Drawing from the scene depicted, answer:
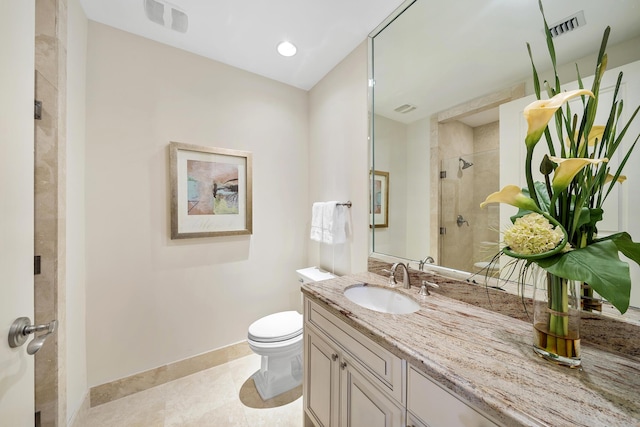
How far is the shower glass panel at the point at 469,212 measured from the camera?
102cm

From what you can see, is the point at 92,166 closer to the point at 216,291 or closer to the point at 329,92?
the point at 216,291

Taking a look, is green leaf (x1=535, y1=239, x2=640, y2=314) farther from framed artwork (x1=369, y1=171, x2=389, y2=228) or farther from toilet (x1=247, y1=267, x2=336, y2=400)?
toilet (x1=247, y1=267, x2=336, y2=400)

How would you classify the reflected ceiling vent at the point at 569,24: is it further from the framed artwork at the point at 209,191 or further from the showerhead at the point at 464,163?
the framed artwork at the point at 209,191

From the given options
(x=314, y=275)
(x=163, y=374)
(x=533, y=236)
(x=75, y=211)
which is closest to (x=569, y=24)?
(x=533, y=236)

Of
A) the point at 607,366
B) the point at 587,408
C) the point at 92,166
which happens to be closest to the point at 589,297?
the point at 607,366

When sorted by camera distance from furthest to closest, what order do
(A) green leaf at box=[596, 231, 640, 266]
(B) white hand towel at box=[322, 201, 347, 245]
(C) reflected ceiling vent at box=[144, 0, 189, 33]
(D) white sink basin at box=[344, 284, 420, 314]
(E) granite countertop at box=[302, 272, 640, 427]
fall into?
(B) white hand towel at box=[322, 201, 347, 245], (C) reflected ceiling vent at box=[144, 0, 189, 33], (D) white sink basin at box=[344, 284, 420, 314], (A) green leaf at box=[596, 231, 640, 266], (E) granite countertop at box=[302, 272, 640, 427]

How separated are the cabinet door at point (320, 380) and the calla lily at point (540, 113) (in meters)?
1.05

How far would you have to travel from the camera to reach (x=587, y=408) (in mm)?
500

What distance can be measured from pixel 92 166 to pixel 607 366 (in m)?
2.51

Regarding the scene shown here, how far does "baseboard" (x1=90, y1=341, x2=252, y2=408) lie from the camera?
1504 millimetres

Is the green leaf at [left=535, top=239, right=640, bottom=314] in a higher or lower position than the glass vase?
higher

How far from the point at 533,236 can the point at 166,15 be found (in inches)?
85.6

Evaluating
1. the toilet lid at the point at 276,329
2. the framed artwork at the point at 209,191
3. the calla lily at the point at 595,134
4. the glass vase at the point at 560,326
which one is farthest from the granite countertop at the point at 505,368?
the framed artwork at the point at 209,191

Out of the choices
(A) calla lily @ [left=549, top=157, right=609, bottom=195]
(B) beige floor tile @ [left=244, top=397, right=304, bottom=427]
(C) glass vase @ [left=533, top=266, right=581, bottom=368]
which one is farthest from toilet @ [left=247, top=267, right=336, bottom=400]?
(A) calla lily @ [left=549, top=157, right=609, bottom=195]
